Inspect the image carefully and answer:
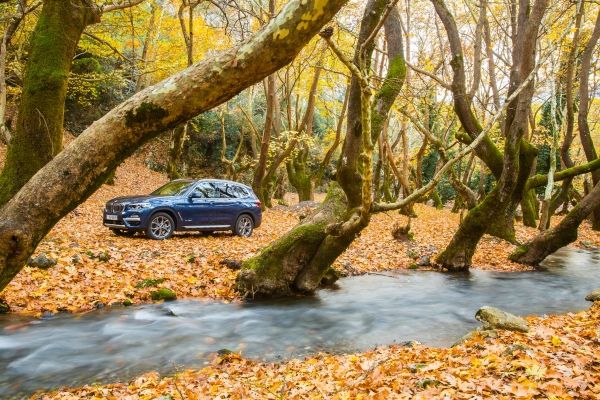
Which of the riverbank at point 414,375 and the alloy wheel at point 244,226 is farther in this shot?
the alloy wheel at point 244,226

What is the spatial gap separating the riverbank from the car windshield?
859cm

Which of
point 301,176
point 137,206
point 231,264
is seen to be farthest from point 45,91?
point 301,176

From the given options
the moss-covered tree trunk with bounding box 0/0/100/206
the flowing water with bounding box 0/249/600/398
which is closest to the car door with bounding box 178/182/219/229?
the flowing water with bounding box 0/249/600/398

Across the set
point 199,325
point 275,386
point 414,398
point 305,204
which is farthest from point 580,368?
point 305,204

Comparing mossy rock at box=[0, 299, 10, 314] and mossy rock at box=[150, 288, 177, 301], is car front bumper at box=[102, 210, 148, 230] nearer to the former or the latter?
mossy rock at box=[150, 288, 177, 301]

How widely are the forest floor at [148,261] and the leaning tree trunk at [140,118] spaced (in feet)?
20.1

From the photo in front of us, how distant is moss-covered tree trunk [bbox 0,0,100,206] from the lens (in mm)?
5539

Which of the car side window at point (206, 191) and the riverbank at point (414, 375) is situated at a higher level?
the car side window at point (206, 191)

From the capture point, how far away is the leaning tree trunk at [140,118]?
2465 mm

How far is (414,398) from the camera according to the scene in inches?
166

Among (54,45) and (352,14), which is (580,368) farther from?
(352,14)

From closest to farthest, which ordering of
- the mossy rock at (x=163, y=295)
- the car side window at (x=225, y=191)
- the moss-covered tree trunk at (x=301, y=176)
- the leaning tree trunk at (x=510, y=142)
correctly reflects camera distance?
the mossy rock at (x=163, y=295) → the leaning tree trunk at (x=510, y=142) → the car side window at (x=225, y=191) → the moss-covered tree trunk at (x=301, y=176)

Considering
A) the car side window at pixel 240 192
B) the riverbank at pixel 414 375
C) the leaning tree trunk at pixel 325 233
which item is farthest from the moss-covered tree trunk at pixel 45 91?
the car side window at pixel 240 192

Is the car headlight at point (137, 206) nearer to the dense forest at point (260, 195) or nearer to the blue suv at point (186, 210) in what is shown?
the blue suv at point (186, 210)
